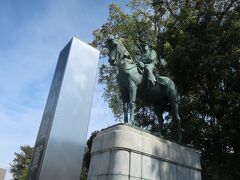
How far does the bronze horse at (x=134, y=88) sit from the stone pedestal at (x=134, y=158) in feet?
2.58

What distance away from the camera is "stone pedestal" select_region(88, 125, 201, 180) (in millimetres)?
6152

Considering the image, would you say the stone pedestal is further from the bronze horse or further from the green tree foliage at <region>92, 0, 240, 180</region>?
the green tree foliage at <region>92, 0, 240, 180</region>

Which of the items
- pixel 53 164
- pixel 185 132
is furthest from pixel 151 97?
pixel 185 132

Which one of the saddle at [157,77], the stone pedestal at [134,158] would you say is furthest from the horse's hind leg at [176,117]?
the stone pedestal at [134,158]

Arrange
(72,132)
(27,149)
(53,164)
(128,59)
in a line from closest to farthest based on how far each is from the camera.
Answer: (53,164), (72,132), (128,59), (27,149)

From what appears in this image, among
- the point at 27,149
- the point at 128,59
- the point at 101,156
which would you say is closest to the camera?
the point at 101,156

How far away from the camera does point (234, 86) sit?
528 inches

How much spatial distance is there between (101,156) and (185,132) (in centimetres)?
724

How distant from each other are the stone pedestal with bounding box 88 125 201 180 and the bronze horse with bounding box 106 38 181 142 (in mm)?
786

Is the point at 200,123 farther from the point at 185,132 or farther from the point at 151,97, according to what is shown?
the point at 151,97

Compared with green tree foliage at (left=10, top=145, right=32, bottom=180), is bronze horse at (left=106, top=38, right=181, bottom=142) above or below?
below

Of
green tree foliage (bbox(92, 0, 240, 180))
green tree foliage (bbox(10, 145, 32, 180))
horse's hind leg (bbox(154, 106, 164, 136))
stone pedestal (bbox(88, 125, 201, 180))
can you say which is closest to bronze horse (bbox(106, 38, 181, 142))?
horse's hind leg (bbox(154, 106, 164, 136))

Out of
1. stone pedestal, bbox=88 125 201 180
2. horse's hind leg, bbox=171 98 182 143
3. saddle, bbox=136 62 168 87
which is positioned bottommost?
stone pedestal, bbox=88 125 201 180

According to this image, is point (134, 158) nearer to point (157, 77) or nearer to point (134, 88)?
point (134, 88)
